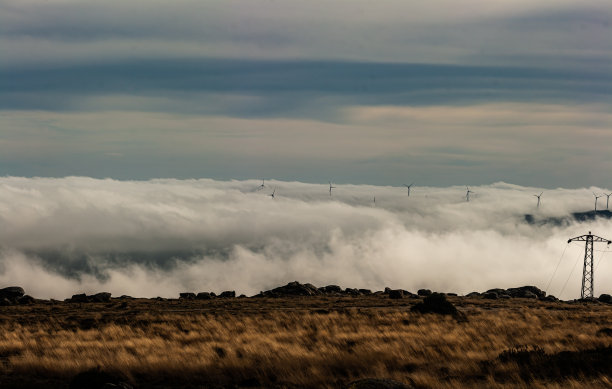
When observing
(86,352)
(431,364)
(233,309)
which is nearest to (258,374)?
(431,364)

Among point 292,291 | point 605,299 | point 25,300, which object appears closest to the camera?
point 25,300

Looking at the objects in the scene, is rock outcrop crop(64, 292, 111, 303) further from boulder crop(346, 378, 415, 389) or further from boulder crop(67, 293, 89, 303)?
boulder crop(346, 378, 415, 389)

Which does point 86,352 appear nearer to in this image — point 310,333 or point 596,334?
point 310,333

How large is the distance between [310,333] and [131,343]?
31.9 ft

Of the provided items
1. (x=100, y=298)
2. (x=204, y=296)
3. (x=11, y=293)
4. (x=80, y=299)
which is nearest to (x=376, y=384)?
(x=100, y=298)

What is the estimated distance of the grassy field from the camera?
24.2m

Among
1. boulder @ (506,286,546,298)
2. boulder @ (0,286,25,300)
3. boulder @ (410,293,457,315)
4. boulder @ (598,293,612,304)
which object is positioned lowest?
boulder @ (506,286,546,298)

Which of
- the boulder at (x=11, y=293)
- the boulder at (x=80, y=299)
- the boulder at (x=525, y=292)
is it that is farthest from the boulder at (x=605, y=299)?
the boulder at (x=11, y=293)

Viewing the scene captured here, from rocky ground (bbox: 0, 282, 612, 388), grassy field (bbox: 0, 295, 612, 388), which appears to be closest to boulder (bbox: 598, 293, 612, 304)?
rocky ground (bbox: 0, 282, 612, 388)

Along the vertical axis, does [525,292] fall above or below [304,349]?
below

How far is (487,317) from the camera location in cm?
4703

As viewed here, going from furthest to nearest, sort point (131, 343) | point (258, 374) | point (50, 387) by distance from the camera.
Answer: point (131, 343) → point (258, 374) → point (50, 387)

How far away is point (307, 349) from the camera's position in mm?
30625

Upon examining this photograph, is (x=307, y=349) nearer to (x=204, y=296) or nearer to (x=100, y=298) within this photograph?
(x=100, y=298)
